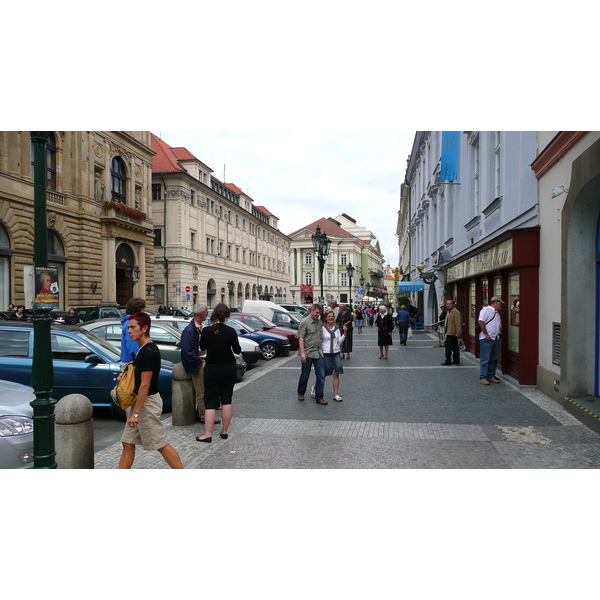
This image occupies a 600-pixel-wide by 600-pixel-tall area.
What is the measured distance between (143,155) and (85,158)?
27.1 ft

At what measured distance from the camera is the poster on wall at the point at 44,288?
201 inches

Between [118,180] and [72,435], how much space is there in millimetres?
35084

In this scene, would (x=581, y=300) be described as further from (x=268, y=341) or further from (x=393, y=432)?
(x=268, y=341)

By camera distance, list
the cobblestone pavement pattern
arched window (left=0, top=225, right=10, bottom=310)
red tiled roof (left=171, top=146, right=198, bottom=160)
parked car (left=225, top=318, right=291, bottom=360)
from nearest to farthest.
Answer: the cobblestone pavement pattern → parked car (left=225, top=318, right=291, bottom=360) → arched window (left=0, top=225, right=10, bottom=310) → red tiled roof (left=171, top=146, right=198, bottom=160)

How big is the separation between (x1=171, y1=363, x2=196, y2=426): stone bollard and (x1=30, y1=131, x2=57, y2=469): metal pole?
2648mm

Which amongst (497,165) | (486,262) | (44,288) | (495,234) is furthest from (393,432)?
(497,165)

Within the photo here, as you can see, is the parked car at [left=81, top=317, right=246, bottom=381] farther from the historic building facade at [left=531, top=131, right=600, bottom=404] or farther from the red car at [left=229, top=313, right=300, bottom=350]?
the red car at [left=229, top=313, right=300, bottom=350]

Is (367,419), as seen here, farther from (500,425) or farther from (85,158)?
(85,158)

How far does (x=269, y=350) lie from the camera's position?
17578 millimetres

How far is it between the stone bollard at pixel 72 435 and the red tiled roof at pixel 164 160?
4623 cm

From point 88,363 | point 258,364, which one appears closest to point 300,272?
point 258,364

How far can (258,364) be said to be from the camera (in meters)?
16.0

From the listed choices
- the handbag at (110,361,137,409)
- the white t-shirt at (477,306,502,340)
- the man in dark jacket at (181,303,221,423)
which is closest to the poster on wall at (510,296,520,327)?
the white t-shirt at (477,306,502,340)

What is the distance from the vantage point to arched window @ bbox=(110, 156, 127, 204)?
36281 millimetres
